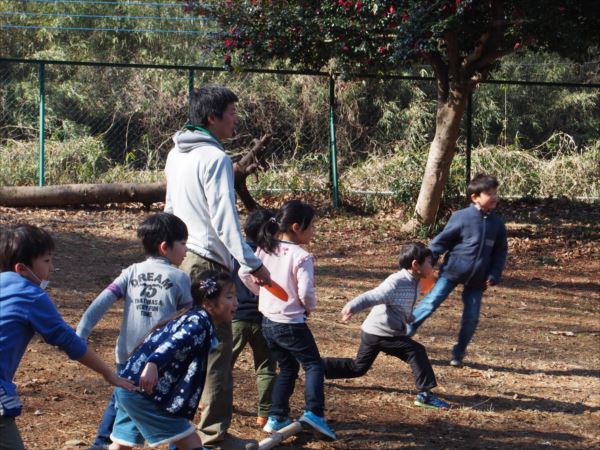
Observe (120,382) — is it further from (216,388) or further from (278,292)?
(278,292)

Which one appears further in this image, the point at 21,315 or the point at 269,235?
the point at 269,235

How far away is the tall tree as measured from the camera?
10.4 meters

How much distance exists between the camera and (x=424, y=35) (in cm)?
1076

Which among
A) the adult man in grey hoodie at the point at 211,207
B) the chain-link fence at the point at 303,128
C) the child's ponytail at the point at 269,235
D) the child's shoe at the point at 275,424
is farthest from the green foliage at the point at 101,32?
the adult man in grey hoodie at the point at 211,207

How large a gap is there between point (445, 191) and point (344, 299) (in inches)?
181

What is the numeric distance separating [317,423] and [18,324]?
210cm

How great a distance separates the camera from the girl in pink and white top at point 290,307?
5059 millimetres

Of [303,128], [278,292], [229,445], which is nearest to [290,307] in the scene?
[278,292]

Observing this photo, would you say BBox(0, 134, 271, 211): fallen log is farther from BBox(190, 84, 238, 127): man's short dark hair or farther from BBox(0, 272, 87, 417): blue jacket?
BBox(0, 272, 87, 417): blue jacket

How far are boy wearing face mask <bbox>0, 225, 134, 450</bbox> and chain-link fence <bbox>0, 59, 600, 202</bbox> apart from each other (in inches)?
386

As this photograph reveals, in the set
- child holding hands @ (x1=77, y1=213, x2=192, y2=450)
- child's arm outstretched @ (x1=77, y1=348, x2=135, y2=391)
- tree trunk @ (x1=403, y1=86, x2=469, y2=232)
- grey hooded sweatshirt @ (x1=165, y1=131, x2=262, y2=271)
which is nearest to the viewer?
child's arm outstretched @ (x1=77, y1=348, x2=135, y2=391)

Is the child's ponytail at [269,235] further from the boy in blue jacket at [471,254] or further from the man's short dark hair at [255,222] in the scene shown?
the boy in blue jacket at [471,254]

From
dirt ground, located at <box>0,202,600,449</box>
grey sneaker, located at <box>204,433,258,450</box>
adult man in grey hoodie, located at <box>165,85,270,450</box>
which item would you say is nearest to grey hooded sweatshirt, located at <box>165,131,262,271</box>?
adult man in grey hoodie, located at <box>165,85,270,450</box>

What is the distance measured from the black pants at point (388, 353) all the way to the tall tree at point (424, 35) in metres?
5.43
